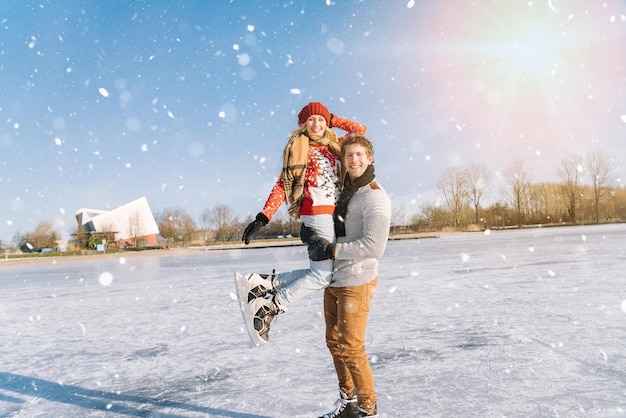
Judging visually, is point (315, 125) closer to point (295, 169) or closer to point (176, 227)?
point (295, 169)

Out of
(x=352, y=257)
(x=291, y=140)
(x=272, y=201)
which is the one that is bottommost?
(x=352, y=257)

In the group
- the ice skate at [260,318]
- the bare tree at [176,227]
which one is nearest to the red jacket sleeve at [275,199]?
the ice skate at [260,318]

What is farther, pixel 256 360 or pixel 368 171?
pixel 256 360

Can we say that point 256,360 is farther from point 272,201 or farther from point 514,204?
point 514,204

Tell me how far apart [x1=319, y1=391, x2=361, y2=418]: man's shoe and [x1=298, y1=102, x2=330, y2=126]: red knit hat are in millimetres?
1541

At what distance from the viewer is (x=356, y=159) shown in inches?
95.2

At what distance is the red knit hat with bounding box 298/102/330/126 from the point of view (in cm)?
255

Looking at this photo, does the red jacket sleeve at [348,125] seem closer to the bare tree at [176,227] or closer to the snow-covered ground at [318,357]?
the snow-covered ground at [318,357]

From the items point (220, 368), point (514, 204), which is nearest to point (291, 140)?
point (220, 368)

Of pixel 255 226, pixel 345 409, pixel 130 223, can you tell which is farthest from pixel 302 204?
pixel 130 223

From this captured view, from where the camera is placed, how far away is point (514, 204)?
57.8m

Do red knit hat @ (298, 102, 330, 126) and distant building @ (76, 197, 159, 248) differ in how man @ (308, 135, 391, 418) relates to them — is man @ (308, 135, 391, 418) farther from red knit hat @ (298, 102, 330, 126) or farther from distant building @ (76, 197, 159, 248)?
distant building @ (76, 197, 159, 248)

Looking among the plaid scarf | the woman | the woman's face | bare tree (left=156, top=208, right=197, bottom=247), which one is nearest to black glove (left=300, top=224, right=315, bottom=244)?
the woman

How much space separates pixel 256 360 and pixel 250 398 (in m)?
0.92
